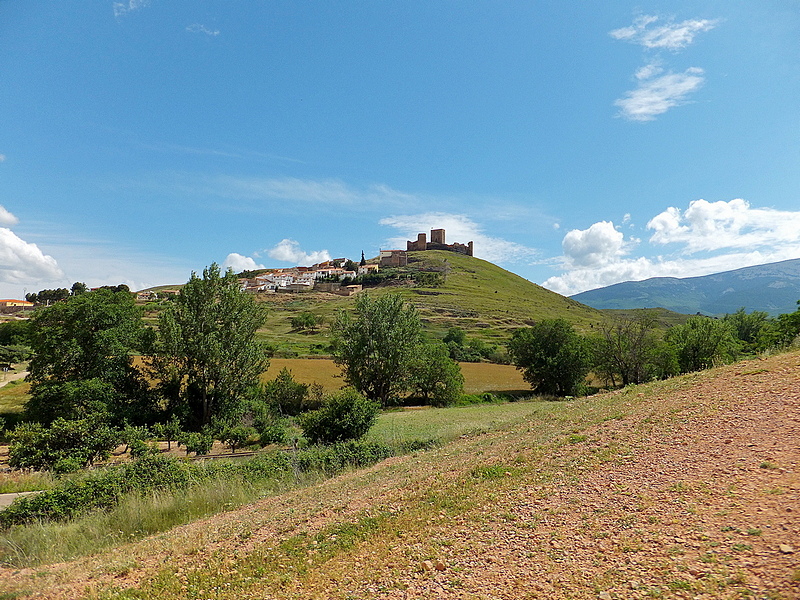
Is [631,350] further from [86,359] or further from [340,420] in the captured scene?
[86,359]

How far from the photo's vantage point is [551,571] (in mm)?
4957

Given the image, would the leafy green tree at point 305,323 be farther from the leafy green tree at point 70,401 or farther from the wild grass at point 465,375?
the leafy green tree at point 70,401

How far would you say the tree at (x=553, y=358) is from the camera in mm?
45094

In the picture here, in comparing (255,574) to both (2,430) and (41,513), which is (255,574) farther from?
(2,430)

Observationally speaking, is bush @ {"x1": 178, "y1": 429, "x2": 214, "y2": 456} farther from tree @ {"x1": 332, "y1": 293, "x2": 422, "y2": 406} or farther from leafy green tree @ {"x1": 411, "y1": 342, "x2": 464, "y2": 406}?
leafy green tree @ {"x1": 411, "y1": 342, "x2": 464, "y2": 406}

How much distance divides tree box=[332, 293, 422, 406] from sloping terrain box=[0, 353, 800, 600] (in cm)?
2917

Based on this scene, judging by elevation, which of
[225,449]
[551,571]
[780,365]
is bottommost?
[225,449]

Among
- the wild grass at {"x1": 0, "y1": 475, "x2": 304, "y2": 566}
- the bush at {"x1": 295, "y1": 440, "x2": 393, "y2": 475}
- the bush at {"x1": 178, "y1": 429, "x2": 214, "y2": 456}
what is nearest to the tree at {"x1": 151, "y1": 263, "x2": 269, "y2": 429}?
the bush at {"x1": 178, "y1": 429, "x2": 214, "y2": 456}

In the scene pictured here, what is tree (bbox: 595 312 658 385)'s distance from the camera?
137 ft

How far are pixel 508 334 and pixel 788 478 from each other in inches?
3728

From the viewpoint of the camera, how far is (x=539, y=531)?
5.90m

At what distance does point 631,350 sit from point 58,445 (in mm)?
45571

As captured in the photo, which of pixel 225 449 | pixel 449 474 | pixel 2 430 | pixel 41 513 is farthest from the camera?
pixel 2 430

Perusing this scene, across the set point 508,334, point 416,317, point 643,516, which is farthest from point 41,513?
point 508,334
